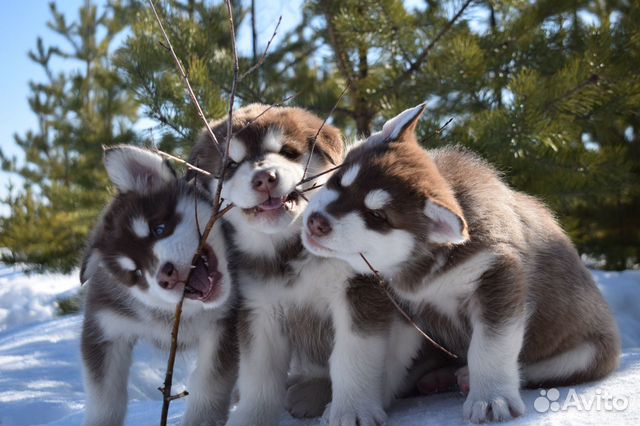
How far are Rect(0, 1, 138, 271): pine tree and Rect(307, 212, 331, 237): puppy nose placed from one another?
5.70m

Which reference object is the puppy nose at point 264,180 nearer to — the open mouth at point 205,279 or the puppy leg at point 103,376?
the open mouth at point 205,279

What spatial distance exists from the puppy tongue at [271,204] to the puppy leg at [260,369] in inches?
17.4

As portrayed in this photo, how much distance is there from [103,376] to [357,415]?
45.1 inches

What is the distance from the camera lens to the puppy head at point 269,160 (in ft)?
8.02

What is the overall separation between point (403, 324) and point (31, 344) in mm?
3602

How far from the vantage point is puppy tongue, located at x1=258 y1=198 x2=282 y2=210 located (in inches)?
98.0

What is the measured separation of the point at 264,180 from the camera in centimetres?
241

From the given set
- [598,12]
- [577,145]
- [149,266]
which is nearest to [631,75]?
[577,145]

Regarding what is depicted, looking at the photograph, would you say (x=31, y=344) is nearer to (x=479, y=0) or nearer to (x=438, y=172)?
(x=438, y=172)

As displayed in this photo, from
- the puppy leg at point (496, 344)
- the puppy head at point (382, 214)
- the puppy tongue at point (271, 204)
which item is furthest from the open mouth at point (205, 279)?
the puppy leg at point (496, 344)

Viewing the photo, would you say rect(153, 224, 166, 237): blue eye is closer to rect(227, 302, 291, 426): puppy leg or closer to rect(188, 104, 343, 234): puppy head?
rect(188, 104, 343, 234): puppy head

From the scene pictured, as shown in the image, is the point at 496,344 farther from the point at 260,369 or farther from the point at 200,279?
the point at 200,279
